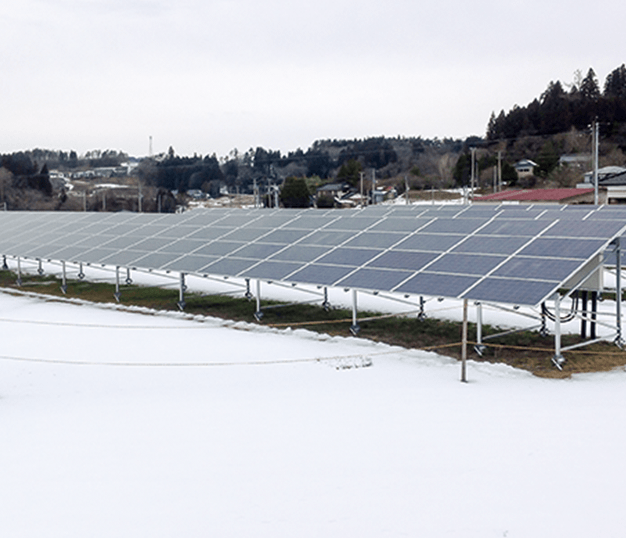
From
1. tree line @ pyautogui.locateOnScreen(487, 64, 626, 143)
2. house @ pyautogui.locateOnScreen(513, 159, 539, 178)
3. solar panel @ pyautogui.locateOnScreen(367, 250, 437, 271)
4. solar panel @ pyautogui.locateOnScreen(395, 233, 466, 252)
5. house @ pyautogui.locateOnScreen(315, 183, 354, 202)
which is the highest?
tree line @ pyautogui.locateOnScreen(487, 64, 626, 143)

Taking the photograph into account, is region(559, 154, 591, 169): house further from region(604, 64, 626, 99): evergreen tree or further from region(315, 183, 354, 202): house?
region(315, 183, 354, 202): house

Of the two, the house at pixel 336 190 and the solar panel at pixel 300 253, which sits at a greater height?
the house at pixel 336 190

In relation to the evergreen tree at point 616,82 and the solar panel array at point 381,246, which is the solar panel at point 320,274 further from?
the evergreen tree at point 616,82

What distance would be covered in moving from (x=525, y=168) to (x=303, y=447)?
103 m

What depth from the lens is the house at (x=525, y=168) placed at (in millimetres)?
104250

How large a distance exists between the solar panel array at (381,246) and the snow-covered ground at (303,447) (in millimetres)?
2577

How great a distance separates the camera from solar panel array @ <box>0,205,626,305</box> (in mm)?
18016

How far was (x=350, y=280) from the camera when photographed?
20.3m

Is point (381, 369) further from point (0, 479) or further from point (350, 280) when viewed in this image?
point (0, 479)

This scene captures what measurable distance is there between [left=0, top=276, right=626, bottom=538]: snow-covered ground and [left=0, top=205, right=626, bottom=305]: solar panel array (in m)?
2.58

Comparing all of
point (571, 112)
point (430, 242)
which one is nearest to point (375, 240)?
point (430, 242)

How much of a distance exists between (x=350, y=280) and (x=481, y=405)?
7677 mm

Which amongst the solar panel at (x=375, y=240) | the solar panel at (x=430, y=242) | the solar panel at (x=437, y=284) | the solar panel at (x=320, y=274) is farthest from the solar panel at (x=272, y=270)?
the solar panel at (x=437, y=284)

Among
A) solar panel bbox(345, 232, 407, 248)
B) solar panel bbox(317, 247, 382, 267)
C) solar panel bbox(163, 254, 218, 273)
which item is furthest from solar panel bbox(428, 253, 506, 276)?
solar panel bbox(163, 254, 218, 273)
